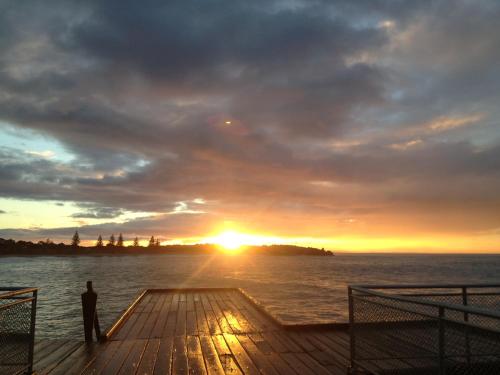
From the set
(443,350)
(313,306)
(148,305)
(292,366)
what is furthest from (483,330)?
(313,306)

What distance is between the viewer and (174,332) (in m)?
8.73

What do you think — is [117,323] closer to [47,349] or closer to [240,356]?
[47,349]

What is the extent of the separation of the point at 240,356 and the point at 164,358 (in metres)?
1.31

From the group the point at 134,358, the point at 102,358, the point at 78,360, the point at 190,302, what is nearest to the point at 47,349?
the point at 78,360

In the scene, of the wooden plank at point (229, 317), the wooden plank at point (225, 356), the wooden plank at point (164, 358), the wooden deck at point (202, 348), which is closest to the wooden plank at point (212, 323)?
the wooden deck at point (202, 348)

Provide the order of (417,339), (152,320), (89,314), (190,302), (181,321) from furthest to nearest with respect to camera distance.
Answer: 1. (190,302)
2. (152,320)
3. (181,321)
4. (89,314)
5. (417,339)

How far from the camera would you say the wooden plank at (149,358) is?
610cm

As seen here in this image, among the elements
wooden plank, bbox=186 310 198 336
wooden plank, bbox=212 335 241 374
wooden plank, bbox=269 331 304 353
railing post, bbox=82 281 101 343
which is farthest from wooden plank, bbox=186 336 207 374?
railing post, bbox=82 281 101 343

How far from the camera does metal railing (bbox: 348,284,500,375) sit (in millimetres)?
4129

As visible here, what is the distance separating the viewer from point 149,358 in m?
6.74

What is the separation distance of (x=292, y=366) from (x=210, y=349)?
1.76 m

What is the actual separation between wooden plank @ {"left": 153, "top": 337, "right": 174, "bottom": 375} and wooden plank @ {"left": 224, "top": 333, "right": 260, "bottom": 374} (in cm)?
112

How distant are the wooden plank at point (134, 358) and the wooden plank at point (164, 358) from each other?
1.08 ft

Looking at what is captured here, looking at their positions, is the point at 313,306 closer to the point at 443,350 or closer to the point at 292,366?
the point at 292,366
